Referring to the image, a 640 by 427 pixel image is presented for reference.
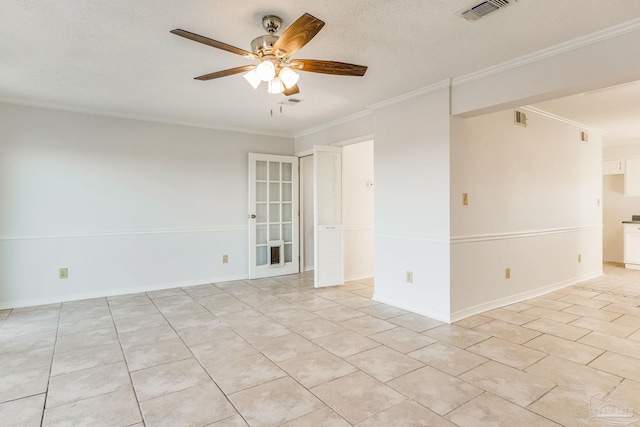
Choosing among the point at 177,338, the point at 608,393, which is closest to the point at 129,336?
the point at 177,338

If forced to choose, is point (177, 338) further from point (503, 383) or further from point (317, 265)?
point (503, 383)

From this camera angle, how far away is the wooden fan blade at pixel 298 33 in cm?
180

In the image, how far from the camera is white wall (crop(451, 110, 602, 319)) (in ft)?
11.6

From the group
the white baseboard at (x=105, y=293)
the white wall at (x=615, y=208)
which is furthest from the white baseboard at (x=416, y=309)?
the white wall at (x=615, y=208)

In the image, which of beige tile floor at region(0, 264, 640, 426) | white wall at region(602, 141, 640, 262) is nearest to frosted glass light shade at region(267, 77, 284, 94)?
beige tile floor at region(0, 264, 640, 426)

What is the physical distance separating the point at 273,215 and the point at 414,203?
276cm

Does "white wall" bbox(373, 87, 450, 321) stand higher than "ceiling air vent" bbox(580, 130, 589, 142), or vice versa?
"ceiling air vent" bbox(580, 130, 589, 142)

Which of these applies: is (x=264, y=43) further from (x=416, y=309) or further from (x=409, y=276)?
(x=416, y=309)

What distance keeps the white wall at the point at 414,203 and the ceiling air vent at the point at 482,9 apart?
1.20 metres

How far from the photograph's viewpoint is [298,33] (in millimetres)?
1934

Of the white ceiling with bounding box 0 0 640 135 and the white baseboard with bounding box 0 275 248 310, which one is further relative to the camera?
the white baseboard with bounding box 0 275 248 310

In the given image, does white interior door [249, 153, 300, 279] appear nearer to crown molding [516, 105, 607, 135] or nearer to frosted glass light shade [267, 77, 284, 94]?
frosted glass light shade [267, 77, 284, 94]

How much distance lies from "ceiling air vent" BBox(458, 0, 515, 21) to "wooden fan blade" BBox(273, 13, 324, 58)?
39.8 inches

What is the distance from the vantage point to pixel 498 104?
3057 millimetres
